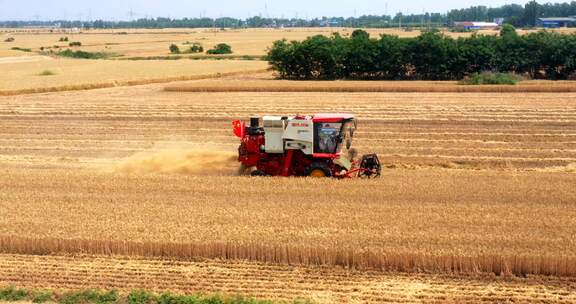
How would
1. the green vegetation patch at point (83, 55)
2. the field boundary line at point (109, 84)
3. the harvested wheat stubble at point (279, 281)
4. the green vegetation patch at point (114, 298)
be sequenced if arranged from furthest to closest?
the green vegetation patch at point (83, 55) → the field boundary line at point (109, 84) → the harvested wheat stubble at point (279, 281) → the green vegetation patch at point (114, 298)

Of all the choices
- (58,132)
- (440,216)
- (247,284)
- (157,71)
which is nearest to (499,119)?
(440,216)

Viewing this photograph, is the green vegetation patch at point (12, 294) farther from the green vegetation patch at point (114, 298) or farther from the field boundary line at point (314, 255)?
the field boundary line at point (314, 255)

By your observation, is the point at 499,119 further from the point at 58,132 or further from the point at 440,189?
the point at 58,132

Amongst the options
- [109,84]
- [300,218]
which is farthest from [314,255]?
[109,84]

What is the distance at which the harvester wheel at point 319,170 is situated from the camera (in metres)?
19.3

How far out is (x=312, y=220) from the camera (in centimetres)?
1530

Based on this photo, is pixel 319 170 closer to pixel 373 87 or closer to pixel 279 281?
pixel 279 281

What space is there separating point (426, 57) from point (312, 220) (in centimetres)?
3658

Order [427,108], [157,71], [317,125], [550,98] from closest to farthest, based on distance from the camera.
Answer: [317,125], [427,108], [550,98], [157,71]

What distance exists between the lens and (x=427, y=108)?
33375 millimetres

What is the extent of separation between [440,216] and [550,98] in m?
23.4

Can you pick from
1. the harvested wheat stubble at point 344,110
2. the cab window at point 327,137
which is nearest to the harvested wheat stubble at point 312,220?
the cab window at point 327,137

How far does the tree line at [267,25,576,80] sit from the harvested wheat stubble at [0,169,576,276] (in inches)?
1207

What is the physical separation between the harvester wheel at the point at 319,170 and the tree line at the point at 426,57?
104 feet
